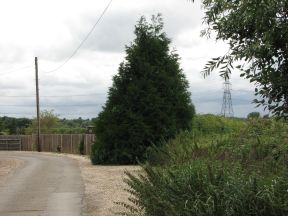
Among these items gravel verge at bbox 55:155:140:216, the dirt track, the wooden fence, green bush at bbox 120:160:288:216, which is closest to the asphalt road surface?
the dirt track

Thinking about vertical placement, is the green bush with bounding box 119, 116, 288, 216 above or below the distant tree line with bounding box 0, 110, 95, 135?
below

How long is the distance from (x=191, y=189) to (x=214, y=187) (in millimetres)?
507

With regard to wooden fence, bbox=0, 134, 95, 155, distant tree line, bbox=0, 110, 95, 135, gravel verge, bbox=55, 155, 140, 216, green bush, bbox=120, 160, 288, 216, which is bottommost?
gravel verge, bbox=55, 155, 140, 216

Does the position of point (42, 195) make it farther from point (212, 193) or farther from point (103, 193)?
point (212, 193)

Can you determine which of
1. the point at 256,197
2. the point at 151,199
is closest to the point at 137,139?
the point at 151,199

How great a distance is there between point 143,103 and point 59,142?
28311 millimetres

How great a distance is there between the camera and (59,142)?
54.2m

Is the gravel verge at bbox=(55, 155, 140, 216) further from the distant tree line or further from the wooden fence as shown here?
the distant tree line

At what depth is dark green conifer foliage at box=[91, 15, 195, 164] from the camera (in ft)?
90.2

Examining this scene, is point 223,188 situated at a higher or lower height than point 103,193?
higher

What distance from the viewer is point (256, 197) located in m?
6.18

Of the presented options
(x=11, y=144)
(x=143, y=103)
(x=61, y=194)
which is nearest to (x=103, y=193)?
(x=61, y=194)

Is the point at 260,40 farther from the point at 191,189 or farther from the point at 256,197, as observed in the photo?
the point at 191,189

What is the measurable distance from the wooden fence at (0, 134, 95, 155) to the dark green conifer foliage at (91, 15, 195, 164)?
14916 mm
